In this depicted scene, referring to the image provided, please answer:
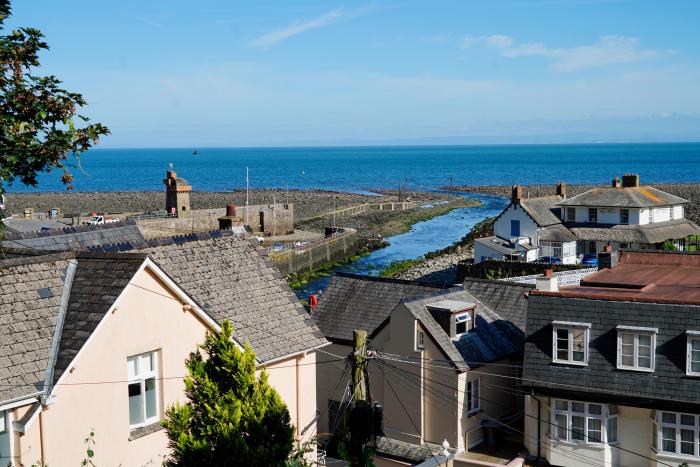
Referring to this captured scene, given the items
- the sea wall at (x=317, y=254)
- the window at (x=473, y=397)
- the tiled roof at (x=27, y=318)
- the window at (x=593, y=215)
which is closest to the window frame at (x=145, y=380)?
the tiled roof at (x=27, y=318)

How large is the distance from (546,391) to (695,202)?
331 feet

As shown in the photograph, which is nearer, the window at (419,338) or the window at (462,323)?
the window at (419,338)

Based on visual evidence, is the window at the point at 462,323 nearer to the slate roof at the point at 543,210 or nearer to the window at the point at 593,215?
the slate roof at the point at 543,210

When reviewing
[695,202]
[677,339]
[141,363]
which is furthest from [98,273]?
[695,202]

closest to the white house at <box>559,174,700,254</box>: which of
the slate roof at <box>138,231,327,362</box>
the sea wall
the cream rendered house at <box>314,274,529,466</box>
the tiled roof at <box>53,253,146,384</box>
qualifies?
the sea wall

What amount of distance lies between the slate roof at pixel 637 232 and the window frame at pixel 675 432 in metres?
35.5

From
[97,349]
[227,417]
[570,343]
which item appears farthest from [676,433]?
[97,349]

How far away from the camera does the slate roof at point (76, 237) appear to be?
62.2ft

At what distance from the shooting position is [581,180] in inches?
7830

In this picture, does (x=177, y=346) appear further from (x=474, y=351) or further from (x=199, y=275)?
(x=474, y=351)

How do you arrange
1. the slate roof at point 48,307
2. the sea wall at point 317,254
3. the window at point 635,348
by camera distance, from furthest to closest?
the sea wall at point 317,254 → the window at point 635,348 → the slate roof at point 48,307

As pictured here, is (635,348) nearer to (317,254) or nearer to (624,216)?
(624,216)

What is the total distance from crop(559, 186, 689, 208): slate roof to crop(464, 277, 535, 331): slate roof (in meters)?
30.1

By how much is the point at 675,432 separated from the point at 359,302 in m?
11.5
